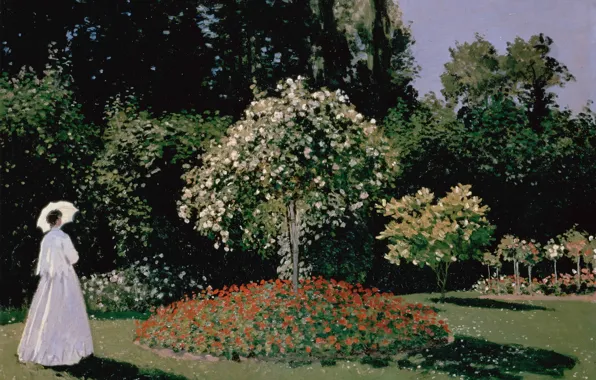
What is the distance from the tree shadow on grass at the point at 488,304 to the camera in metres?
Answer: 14.1

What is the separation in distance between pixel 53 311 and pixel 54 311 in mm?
11

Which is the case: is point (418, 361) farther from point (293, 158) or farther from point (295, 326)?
point (293, 158)

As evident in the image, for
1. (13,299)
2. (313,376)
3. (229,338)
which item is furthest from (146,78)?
(313,376)

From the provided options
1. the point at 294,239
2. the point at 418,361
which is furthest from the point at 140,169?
the point at 418,361

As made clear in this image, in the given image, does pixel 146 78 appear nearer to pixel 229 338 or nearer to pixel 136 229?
pixel 136 229

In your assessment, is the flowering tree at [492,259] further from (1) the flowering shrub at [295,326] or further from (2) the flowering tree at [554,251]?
(1) the flowering shrub at [295,326]

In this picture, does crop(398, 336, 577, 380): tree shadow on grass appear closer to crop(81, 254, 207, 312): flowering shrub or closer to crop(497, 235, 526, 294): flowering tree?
crop(81, 254, 207, 312): flowering shrub

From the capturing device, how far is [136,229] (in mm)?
13664

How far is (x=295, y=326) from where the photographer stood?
30.1 ft

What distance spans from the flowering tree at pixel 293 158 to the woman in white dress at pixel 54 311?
297 cm

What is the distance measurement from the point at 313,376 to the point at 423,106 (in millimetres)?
12739

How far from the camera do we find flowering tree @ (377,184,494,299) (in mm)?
14539

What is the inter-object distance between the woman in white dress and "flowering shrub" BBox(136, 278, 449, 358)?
1881 millimetres

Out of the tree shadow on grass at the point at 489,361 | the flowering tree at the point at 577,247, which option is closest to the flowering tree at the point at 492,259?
the flowering tree at the point at 577,247
